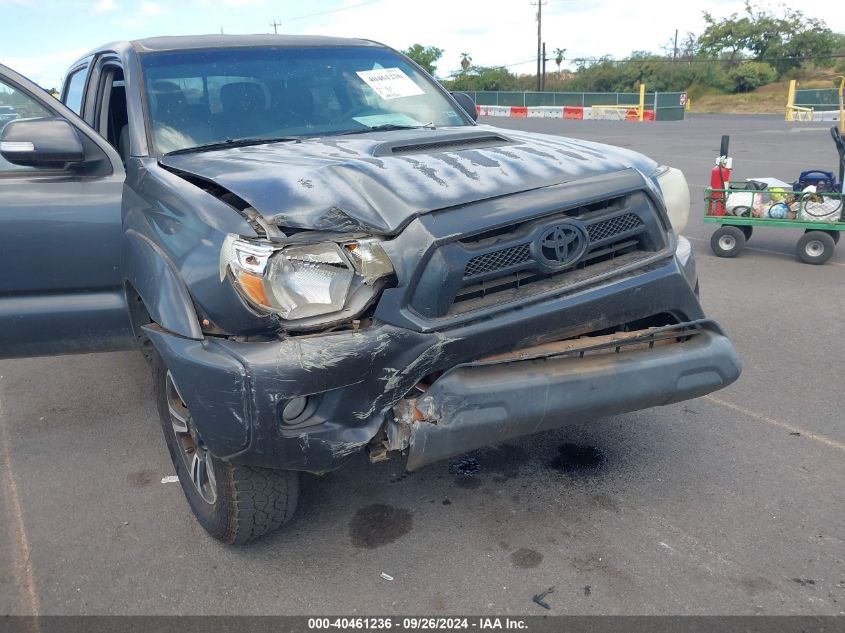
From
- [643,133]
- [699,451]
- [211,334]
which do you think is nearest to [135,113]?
[211,334]

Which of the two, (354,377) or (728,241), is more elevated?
(354,377)

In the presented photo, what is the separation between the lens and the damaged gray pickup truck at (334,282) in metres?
2.45

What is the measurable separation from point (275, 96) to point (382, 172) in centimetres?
141

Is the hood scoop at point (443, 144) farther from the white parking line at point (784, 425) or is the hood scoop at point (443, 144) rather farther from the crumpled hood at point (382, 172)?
the white parking line at point (784, 425)

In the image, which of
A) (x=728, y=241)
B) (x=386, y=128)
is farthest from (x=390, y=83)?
(x=728, y=241)

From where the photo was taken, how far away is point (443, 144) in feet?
10.5

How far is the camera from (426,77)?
4.57 metres

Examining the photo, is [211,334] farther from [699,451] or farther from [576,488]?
[699,451]

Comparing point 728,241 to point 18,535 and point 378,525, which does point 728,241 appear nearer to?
point 378,525

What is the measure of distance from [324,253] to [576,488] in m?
1.64

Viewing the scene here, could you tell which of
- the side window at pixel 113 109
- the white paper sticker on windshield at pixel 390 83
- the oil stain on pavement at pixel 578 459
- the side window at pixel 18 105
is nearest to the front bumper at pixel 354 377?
the oil stain on pavement at pixel 578 459

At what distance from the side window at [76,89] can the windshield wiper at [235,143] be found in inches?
61.2

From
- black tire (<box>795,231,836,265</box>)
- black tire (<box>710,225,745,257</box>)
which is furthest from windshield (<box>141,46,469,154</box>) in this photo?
black tire (<box>795,231,836,265</box>)

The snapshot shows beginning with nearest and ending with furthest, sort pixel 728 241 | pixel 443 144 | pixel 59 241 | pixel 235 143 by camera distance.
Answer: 1. pixel 443 144
2. pixel 59 241
3. pixel 235 143
4. pixel 728 241
